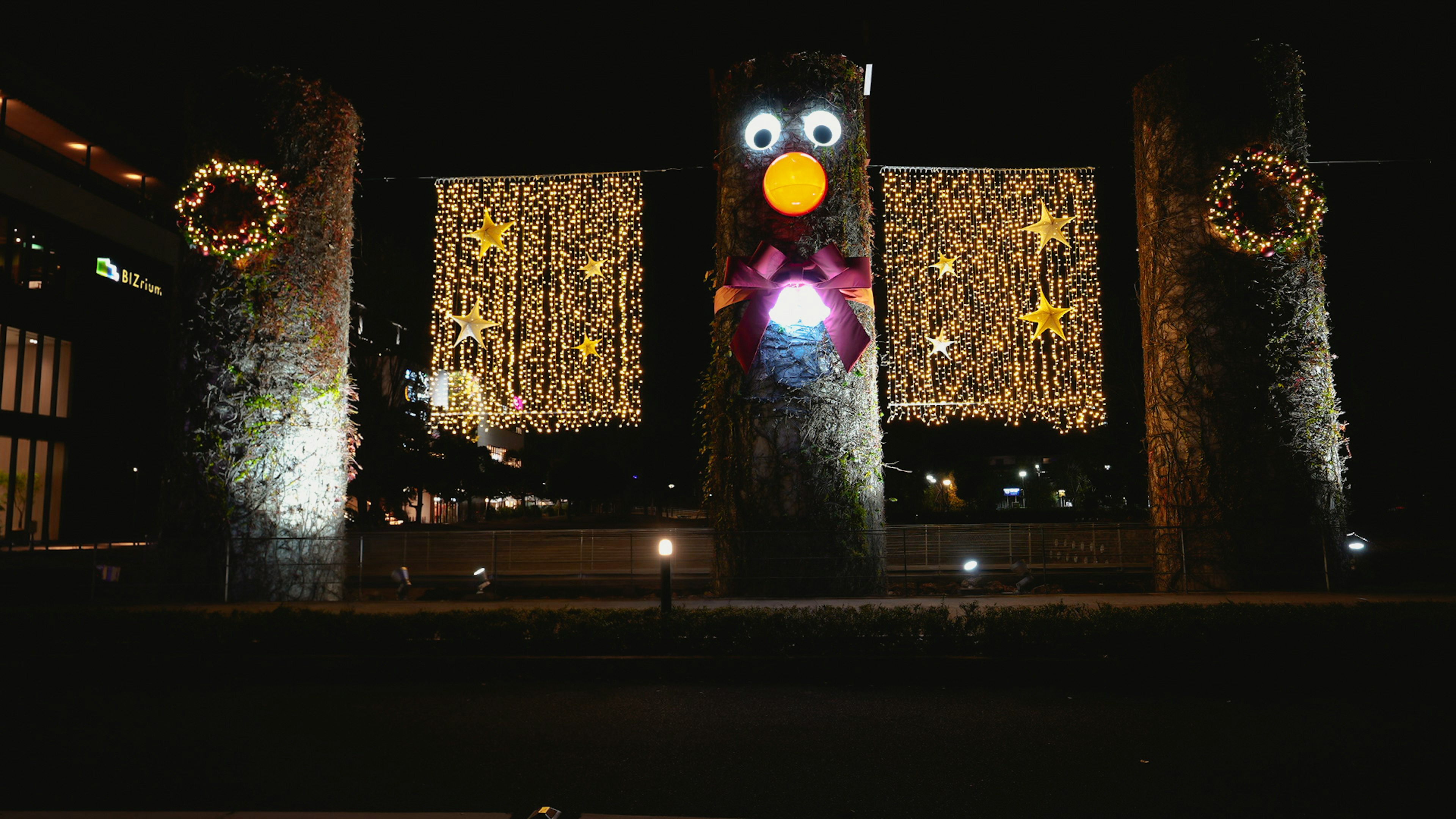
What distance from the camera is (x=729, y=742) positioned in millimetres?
5262

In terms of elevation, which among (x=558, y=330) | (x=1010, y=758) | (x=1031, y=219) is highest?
(x=1031, y=219)

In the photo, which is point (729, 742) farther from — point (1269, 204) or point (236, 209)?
point (1269, 204)

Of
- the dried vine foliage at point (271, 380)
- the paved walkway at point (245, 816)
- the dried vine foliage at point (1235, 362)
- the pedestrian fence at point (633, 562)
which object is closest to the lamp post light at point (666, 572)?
the pedestrian fence at point (633, 562)

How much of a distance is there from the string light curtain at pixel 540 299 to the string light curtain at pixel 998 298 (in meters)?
3.54

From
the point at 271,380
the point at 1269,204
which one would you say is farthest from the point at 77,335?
the point at 1269,204

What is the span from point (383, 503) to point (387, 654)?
19.0 m

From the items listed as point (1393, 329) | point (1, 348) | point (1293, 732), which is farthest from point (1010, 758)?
point (1, 348)

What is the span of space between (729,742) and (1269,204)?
1010 cm

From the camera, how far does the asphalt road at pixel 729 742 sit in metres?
4.22

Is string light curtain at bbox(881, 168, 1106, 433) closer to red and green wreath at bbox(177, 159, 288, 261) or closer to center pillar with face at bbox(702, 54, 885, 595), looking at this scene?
center pillar with face at bbox(702, 54, 885, 595)

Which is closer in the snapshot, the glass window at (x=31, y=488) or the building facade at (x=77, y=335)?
the glass window at (x=31, y=488)

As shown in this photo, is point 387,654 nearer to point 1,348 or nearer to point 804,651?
point 804,651

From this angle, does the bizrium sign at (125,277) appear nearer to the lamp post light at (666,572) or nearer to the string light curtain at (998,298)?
the string light curtain at (998,298)

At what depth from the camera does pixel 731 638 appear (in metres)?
7.55
